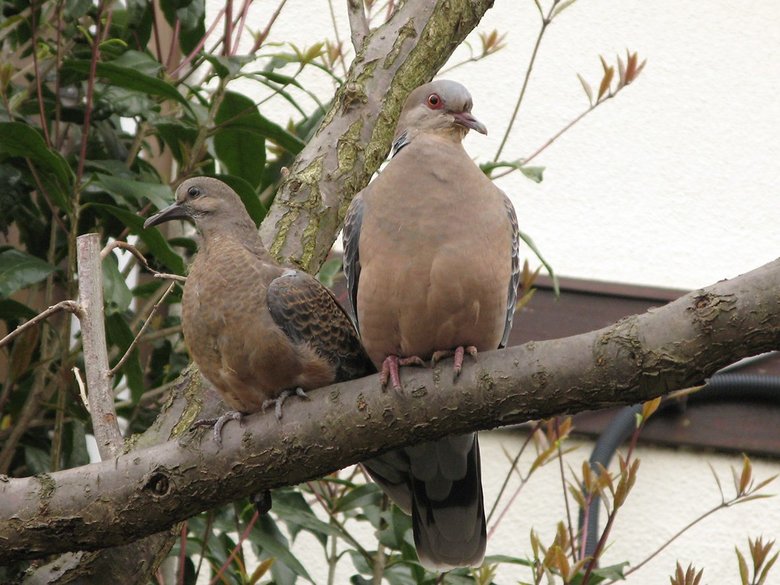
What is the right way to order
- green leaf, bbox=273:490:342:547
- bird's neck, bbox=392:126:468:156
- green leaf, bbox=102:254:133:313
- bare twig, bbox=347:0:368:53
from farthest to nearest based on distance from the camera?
bare twig, bbox=347:0:368:53 → green leaf, bbox=273:490:342:547 → green leaf, bbox=102:254:133:313 → bird's neck, bbox=392:126:468:156

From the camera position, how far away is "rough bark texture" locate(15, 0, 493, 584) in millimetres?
2570

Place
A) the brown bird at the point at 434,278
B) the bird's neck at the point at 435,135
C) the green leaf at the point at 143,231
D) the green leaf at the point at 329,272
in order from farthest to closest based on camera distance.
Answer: the green leaf at the point at 329,272, the green leaf at the point at 143,231, the bird's neck at the point at 435,135, the brown bird at the point at 434,278

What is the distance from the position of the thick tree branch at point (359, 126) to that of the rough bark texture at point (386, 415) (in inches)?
28.3

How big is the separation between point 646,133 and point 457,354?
2.60 m

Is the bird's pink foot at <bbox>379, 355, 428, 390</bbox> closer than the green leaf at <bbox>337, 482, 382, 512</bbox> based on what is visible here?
Yes

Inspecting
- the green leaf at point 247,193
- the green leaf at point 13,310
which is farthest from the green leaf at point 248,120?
the green leaf at point 13,310

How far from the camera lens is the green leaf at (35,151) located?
8.11ft

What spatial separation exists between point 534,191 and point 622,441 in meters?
1.01

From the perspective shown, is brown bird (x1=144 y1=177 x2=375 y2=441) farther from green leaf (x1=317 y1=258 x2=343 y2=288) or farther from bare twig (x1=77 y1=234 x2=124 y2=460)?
green leaf (x1=317 y1=258 x2=343 y2=288)

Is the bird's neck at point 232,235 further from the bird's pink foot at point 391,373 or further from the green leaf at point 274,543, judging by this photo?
the green leaf at point 274,543

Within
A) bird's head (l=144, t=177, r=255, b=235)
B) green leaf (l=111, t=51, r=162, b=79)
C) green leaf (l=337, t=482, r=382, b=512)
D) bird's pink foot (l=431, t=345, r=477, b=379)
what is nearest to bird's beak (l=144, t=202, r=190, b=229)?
bird's head (l=144, t=177, r=255, b=235)

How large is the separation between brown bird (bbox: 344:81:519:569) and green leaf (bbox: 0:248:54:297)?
2.52ft

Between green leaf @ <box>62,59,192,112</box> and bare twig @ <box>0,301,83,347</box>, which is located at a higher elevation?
green leaf @ <box>62,59,192,112</box>

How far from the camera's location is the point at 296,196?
2592 millimetres
